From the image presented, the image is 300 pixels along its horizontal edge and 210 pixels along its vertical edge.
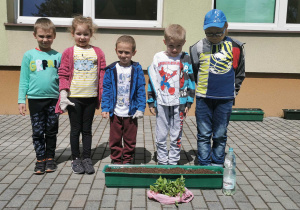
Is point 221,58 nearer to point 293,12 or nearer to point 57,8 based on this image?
point 293,12

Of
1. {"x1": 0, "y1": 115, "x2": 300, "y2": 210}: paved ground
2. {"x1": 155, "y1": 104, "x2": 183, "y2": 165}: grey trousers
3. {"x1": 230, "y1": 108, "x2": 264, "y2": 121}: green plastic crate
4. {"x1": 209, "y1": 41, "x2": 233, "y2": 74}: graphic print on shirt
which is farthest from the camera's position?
{"x1": 230, "y1": 108, "x2": 264, "y2": 121}: green plastic crate

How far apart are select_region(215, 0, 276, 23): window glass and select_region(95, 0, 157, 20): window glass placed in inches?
73.0

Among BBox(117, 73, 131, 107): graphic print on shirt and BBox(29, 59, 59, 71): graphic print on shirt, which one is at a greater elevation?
BBox(29, 59, 59, 71): graphic print on shirt

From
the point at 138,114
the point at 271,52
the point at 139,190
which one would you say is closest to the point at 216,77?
the point at 138,114

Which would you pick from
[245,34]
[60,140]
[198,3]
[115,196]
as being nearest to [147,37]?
[198,3]

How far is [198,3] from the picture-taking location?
21.4 feet

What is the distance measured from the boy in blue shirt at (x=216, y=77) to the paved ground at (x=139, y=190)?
1.78 ft

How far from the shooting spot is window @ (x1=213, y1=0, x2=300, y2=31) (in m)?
6.83

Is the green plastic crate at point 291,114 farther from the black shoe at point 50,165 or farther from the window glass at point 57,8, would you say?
the black shoe at point 50,165

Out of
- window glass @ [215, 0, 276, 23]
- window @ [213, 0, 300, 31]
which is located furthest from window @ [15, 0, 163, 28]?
window glass @ [215, 0, 276, 23]

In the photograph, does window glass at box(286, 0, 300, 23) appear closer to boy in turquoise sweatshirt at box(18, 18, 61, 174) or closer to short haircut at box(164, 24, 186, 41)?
short haircut at box(164, 24, 186, 41)

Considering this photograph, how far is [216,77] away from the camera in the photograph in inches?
136

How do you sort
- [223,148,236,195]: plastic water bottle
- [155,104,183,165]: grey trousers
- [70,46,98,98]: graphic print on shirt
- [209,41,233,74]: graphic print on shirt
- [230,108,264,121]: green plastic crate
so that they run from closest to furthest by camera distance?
[223,148,236,195]: plastic water bottle → [209,41,233,74]: graphic print on shirt → [70,46,98,98]: graphic print on shirt → [155,104,183,165]: grey trousers → [230,108,264,121]: green plastic crate

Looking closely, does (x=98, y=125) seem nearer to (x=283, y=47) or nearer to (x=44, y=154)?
(x=44, y=154)
